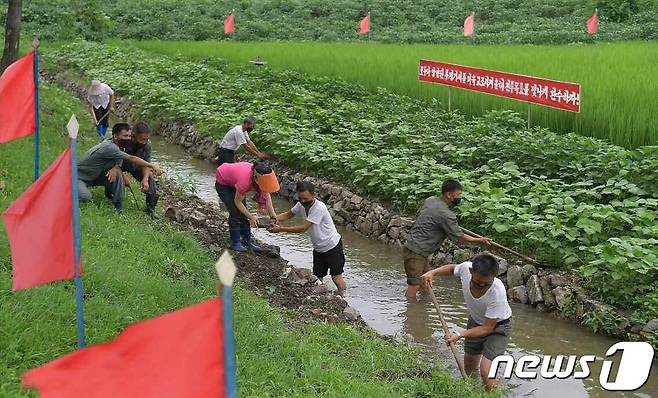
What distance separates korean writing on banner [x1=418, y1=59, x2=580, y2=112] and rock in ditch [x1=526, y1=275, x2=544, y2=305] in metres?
4.29

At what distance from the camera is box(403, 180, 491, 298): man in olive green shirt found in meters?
7.67

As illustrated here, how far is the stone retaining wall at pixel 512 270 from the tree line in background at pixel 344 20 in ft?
66.8

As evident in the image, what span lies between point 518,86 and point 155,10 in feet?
102

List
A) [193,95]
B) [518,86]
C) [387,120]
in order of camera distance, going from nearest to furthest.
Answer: [518,86], [387,120], [193,95]

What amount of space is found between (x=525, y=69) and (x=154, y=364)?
1733cm

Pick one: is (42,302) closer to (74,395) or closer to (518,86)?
(74,395)

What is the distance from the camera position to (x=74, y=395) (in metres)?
2.66

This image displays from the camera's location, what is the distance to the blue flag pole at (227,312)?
2.29 meters

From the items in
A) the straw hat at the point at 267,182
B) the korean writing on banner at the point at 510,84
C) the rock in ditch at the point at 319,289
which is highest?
the korean writing on banner at the point at 510,84

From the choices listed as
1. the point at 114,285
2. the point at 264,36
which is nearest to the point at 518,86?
the point at 114,285

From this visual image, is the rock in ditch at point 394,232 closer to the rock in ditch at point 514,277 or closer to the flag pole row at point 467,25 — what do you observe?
the rock in ditch at point 514,277

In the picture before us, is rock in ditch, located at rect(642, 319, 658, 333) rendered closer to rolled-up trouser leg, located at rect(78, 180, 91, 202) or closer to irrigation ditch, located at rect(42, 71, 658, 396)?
irrigation ditch, located at rect(42, 71, 658, 396)

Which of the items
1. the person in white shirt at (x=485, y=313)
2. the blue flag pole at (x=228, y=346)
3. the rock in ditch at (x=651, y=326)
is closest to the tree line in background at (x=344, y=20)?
the rock in ditch at (x=651, y=326)

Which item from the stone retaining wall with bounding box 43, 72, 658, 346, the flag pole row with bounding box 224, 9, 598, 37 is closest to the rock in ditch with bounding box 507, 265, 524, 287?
the stone retaining wall with bounding box 43, 72, 658, 346
